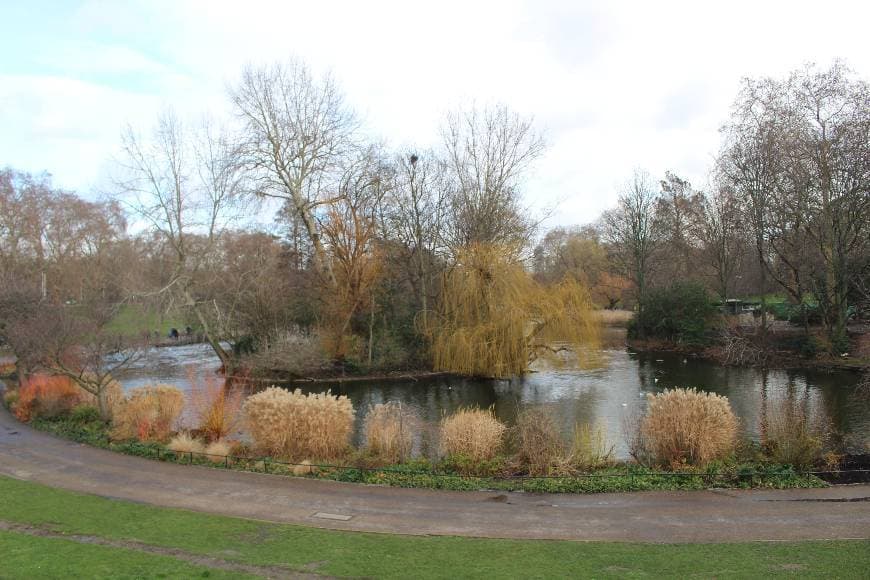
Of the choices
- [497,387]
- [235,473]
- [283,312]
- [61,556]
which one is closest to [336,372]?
[283,312]

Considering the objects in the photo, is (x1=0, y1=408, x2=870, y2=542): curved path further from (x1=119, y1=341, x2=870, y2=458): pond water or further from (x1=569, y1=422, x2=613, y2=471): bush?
(x1=119, y1=341, x2=870, y2=458): pond water

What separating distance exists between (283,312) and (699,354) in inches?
1077

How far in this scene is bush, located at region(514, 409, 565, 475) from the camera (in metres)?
13.8

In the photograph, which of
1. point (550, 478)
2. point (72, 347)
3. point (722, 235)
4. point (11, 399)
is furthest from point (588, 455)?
point (722, 235)

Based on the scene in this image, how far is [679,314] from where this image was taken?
42469 millimetres

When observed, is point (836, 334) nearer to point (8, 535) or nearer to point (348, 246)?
point (348, 246)

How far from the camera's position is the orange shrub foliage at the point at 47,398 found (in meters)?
20.8

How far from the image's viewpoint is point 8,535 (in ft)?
31.3

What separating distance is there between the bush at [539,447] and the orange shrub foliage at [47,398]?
630 inches

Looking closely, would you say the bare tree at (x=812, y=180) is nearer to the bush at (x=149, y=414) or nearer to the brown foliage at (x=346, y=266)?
the brown foliage at (x=346, y=266)

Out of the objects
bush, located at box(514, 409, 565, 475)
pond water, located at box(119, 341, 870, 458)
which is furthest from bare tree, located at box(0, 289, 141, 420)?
bush, located at box(514, 409, 565, 475)

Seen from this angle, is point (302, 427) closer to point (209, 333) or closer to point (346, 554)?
point (346, 554)

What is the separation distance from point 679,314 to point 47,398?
37718 millimetres

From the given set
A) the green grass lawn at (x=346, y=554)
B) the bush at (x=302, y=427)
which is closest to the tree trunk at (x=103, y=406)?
the bush at (x=302, y=427)
